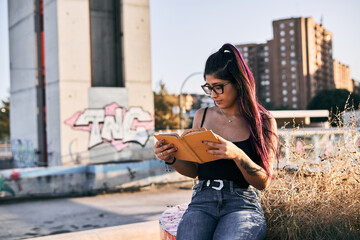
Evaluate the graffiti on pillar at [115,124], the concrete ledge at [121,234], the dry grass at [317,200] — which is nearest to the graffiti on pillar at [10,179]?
the graffiti on pillar at [115,124]

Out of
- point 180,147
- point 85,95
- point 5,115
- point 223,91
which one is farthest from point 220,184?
point 5,115

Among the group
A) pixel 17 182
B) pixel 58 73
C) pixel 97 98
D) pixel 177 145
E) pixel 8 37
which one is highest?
pixel 8 37

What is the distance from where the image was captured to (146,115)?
47.4 ft

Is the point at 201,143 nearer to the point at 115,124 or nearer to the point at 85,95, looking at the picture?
the point at 85,95

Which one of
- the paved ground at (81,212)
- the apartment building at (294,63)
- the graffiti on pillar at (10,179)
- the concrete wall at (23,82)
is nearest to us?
the paved ground at (81,212)

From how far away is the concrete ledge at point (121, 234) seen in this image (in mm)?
4102

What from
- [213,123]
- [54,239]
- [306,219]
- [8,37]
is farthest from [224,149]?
[8,37]

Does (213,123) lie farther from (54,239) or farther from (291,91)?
(291,91)

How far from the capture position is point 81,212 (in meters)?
8.87

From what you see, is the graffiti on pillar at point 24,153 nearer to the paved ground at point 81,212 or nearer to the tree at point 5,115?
the paved ground at point 81,212

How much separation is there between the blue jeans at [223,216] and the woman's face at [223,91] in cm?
57

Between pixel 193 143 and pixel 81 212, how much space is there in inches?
289

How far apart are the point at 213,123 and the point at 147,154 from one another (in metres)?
11.8

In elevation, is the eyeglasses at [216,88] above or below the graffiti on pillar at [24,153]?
above
